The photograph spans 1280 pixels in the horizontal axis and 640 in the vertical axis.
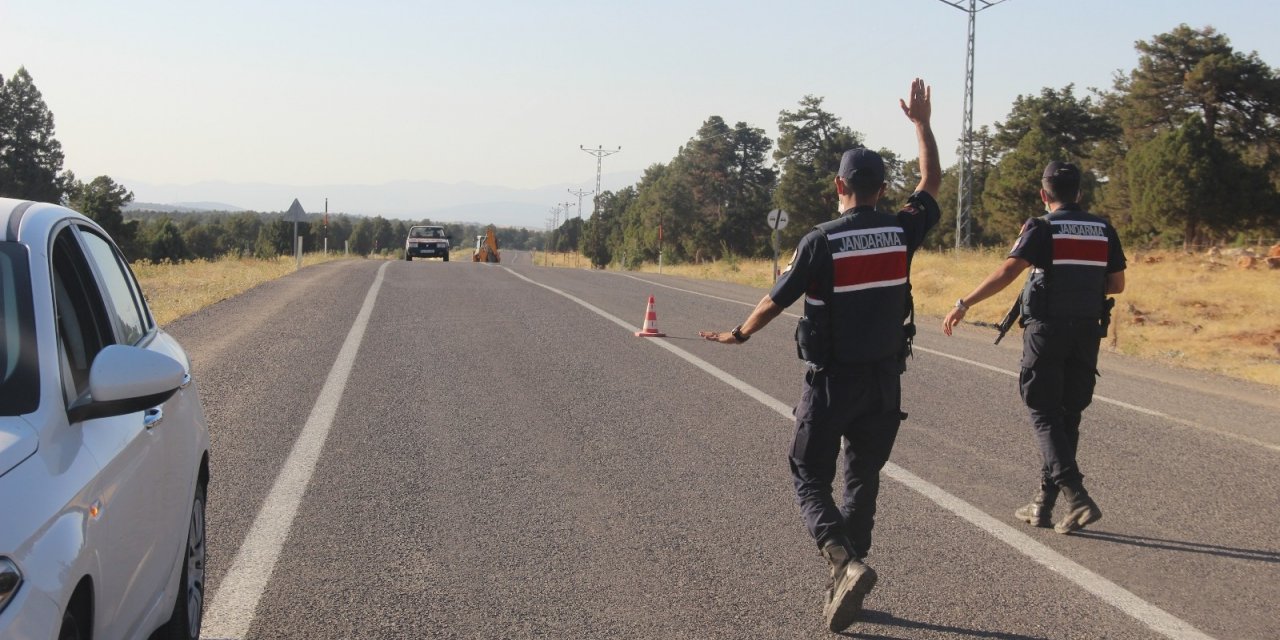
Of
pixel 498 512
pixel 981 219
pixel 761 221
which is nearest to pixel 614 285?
pixel 498 512

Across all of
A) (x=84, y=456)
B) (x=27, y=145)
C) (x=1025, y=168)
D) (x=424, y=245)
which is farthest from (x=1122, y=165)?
(x=27, y=145)

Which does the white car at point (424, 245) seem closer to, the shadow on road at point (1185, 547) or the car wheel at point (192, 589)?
the shadow on road at point (1185, 547)

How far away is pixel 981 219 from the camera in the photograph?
195 feet

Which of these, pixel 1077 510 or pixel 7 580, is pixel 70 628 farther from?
pixel 1077 510

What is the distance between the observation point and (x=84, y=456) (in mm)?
2844

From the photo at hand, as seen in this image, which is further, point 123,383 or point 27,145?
point 27,145

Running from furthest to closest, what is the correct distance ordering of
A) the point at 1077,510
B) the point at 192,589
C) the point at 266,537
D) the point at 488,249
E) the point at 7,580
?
the point at 488,249 → the point at 1077,510 → the point at 266,537 → the point at 192,589 → the point at 7,580

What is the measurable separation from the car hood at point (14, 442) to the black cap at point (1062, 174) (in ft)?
17.0

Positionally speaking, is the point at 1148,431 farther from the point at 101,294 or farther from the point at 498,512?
the point at 101,294

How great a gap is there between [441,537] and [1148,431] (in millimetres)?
6049

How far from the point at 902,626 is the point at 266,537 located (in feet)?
9.90

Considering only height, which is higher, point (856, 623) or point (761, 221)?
point (761, 221)

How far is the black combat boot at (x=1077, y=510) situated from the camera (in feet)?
19.1

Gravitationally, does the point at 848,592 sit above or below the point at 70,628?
below
